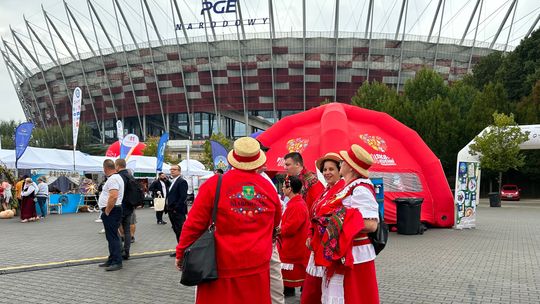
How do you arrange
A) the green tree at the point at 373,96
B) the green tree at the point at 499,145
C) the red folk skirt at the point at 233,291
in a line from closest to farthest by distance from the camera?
the red folk skirt at the point at 233,291 → the green tree at the point at 499,145 → the green tree at the point at 373,96

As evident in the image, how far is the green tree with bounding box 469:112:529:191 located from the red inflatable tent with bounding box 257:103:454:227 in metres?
12.9

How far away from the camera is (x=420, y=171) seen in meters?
12.4

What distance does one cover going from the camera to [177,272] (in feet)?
22.9

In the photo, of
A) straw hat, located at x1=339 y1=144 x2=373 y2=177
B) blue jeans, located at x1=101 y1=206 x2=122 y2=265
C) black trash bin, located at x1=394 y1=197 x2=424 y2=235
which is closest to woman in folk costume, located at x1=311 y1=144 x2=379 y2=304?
straw hat, located at x1=339 y1=144 x2=373 y2=177

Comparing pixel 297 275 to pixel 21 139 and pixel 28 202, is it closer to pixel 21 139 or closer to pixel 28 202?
pixel 28 202

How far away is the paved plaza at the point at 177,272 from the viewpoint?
18.5 ft

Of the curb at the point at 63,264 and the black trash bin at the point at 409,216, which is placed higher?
the black trash bin at the point at 409,216

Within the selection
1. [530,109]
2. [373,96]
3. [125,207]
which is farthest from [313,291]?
[373,96]

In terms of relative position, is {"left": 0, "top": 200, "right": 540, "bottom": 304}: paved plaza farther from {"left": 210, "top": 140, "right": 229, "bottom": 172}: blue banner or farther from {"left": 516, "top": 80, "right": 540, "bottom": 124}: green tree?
{"left": 516, "top": 80, "right": 540, "bottom": 124}: green tree

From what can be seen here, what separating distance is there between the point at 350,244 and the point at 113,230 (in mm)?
4626

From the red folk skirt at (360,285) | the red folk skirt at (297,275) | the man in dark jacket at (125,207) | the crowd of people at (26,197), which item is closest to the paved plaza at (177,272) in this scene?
the red folk skirt at (297,275)

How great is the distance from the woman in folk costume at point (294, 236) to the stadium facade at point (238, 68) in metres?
50.0

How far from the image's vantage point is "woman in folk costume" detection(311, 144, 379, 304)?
3432mm

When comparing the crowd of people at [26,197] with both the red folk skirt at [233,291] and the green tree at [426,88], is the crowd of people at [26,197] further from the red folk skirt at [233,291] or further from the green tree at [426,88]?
the green tree at [426,88]
